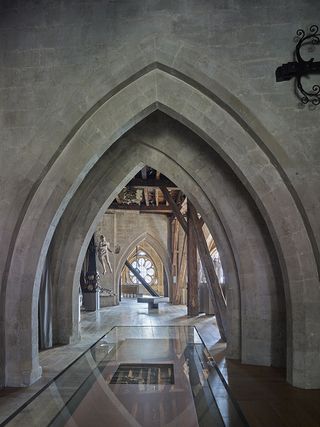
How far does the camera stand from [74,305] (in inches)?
296

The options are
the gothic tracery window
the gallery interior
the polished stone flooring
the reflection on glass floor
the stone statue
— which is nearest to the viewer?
the reflection on glass floor

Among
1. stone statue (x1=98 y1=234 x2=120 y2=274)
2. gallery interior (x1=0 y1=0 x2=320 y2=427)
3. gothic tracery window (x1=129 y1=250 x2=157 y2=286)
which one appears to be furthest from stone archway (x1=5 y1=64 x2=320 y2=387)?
gothic tracery window (x1=129 y1=250 x2=157 y2=286)

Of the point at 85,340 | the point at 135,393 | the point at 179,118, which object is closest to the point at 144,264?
the point at 85,340

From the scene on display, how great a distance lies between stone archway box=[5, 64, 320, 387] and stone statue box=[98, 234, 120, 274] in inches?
450

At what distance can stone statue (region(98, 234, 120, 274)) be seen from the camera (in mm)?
16438

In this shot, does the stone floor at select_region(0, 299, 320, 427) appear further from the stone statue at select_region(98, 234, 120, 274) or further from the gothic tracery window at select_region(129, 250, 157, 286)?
the gothic tracery window at select_region(129, 250, 157, 286)

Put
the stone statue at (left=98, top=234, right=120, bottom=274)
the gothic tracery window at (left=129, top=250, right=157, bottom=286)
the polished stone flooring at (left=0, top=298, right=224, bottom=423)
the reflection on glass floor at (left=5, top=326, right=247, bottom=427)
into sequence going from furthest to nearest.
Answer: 1. the gothic tracery window at (left=129, top=250, right=157, bottom=286)
2. the stone statue at (left=98, top=234, right=120, bottom=274)
3. the polished stone flooring at (left=0, top=298, right=224, bottom=423)
4. the reflection on glass floor at (left=5, top=326, right=247, bottom=427)

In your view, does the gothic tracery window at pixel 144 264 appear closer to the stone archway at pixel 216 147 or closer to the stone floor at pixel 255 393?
the stone floor at pixel 255 393

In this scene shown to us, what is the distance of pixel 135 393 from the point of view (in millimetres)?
2465

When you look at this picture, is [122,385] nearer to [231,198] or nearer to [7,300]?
[7,300]

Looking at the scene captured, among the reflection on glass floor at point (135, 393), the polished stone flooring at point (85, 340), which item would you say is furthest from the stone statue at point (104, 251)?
the reflection on glass floor at point (135, 393)

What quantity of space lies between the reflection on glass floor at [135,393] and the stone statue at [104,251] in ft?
42.3

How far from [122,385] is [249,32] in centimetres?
421

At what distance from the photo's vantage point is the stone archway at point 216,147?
459cm
